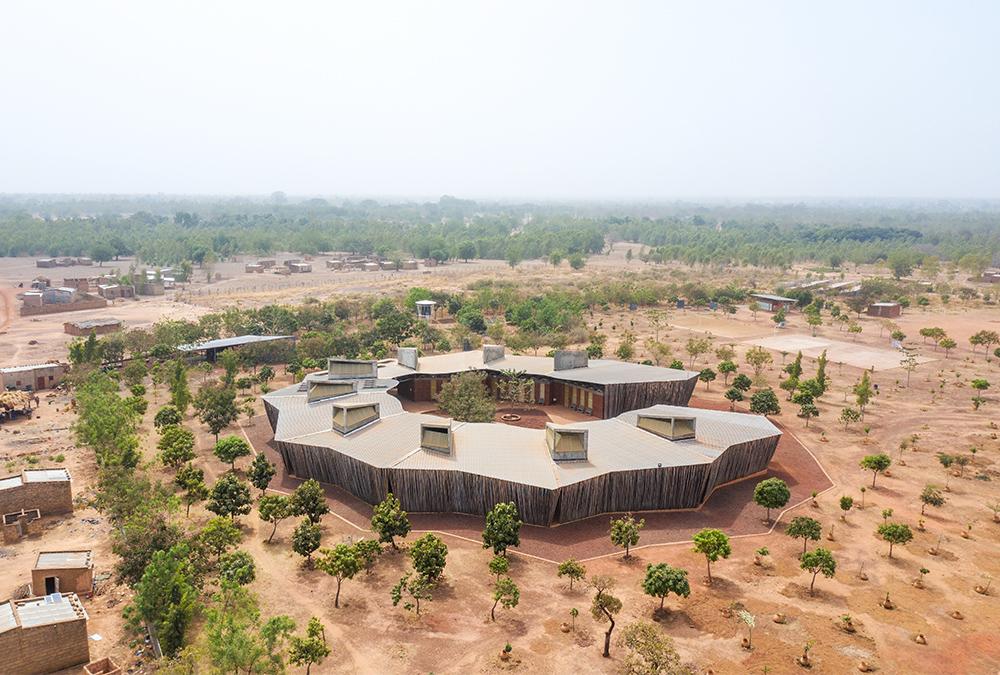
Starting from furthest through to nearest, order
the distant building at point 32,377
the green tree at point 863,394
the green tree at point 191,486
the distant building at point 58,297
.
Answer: the distant building at point 58,297, the distant building at point 32,377, the green tree at point 863,394, the green tree at point 191,486

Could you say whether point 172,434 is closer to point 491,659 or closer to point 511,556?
point 511,556

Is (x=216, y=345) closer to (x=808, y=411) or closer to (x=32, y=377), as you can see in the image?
(x=32, y=377)

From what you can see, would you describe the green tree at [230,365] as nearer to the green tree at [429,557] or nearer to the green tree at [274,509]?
the green tree at [274,509]

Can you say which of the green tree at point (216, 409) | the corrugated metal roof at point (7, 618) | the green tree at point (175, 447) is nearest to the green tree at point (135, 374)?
the green tree at point (216, 409)

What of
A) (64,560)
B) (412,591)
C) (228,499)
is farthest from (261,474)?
(412,591)

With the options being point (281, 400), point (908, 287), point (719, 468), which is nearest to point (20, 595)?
point (281, 400)

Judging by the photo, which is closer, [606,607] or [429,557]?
[606,607]

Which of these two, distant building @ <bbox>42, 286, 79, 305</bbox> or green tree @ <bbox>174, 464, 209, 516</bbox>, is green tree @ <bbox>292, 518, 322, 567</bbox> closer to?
green tree @ <bbox>174, 464, 209, 516</bbox>
